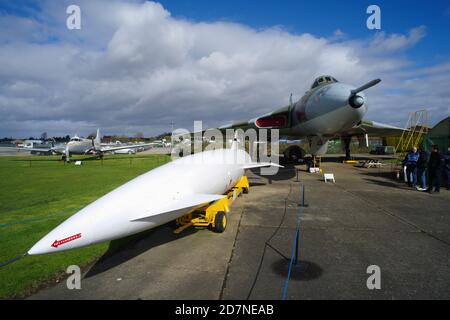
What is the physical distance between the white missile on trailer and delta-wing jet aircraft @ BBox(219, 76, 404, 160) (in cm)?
829

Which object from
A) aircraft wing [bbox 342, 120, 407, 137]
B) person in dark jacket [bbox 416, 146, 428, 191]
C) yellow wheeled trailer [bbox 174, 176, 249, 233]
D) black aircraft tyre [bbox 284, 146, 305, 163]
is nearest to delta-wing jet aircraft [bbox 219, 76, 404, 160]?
aircraft wing [bbox 342, 120, 407, 137]

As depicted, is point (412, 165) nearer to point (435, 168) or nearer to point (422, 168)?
point (422, 168)

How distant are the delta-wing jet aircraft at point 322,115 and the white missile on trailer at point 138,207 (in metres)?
8.29

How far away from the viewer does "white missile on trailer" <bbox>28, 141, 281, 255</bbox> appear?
3664mm

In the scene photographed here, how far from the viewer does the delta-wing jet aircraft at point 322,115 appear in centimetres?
1145

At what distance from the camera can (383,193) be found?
35.5 feet

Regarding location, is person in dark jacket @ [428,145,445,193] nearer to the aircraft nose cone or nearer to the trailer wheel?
the aircraft nose cone

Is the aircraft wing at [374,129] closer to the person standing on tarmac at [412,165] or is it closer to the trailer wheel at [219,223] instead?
the person standing on tarmac at [412,165]

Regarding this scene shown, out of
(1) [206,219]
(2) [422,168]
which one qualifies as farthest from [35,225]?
(2) [422,168]

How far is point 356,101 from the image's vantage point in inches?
437

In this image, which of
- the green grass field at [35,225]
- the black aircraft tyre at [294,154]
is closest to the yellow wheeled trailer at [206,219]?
the green grass field at [35,225]
